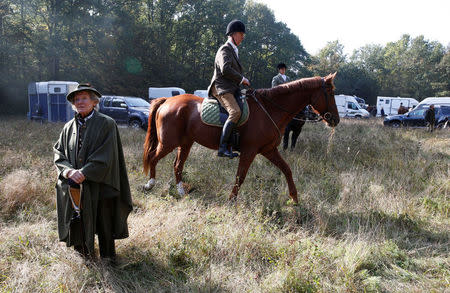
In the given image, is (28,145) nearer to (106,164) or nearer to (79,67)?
(106,164)

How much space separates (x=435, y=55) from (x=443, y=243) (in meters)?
62.3

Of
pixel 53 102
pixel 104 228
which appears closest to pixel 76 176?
pixel 104 228

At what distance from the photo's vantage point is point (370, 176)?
5789 mm

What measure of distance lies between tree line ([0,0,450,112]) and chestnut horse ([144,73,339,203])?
79.3 feet

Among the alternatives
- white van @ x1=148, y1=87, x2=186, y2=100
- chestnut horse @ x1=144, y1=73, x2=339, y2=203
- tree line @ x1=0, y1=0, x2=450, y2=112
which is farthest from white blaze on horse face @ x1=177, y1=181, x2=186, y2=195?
tree line @ x1=0, y1=0, x2=450, y2=112

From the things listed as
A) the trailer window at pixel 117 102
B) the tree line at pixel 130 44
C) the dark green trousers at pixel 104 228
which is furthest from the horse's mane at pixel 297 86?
the tree line at pixel 130 44

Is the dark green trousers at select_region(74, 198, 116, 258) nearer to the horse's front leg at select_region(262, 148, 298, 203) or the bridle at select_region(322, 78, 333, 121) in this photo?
the horse's front leg at select_region(262, 148, 298, 203)

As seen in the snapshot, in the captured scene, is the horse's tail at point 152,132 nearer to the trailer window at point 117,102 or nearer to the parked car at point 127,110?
the parked car at point 127,110

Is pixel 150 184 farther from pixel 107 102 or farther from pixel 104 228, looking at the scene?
pixel 107 102

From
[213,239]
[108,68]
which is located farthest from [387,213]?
[108,68]

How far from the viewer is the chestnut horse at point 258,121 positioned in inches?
181

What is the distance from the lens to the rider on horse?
14.5ft

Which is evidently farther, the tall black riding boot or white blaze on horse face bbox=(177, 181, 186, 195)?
white blaze on horse face bbox=(177, 181, 186, 195)

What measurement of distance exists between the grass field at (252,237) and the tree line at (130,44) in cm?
2320
